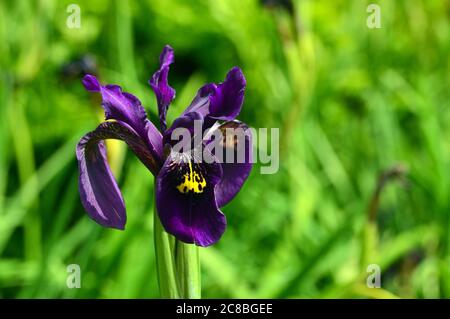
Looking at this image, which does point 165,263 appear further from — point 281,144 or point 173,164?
point 281,144

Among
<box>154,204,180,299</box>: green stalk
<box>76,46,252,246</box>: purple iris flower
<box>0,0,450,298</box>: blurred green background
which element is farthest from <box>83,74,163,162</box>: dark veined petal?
<box>0,0,450,298</box>: blurred green background

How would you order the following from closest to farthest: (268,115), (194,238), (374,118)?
(194,238), (374,118), (268,115)

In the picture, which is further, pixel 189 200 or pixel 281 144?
pixel 281 144

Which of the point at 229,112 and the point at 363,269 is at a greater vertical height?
the point at 229,112

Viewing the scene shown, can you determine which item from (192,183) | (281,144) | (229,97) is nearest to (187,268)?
(192,183)

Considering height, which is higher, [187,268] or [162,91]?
[162,91]
